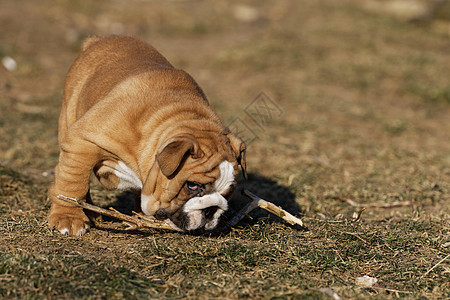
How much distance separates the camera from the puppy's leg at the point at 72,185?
472 cm

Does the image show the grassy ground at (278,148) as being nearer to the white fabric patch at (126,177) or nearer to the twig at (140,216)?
the twig at (140,216)

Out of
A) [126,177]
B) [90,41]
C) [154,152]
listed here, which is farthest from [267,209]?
[90,41]

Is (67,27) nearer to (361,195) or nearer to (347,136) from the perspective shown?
(347,136)

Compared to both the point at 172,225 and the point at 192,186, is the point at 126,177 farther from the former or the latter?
the point at 192,186

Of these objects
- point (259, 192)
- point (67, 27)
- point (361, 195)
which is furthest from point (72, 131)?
point (67, 27)

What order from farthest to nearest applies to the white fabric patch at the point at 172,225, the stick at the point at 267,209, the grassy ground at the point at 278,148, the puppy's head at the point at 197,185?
the stick at the point at 267,209, the white fabric patch at the point at 172,225, the puppy's head at the point at 197,185, the grassy ground at the point at 278,148

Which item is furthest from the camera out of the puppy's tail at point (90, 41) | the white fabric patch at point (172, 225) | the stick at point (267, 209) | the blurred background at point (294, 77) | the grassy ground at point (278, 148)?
the blurred background at point (294, 77)

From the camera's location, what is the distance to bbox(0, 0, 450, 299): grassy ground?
4207mm

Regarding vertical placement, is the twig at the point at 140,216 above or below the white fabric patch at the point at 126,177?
below

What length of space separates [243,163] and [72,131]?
148cm

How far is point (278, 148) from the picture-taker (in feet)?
29.2

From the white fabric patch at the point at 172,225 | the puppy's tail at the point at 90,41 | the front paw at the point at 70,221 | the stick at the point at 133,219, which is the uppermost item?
the puppy's tail at the point at 90,41

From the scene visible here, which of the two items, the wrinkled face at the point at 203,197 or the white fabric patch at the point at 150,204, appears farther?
the white fabric patch at the point at 150,204

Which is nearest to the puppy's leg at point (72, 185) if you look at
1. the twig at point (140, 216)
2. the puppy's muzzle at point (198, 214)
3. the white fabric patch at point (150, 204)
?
the twig at point (140, 216)
